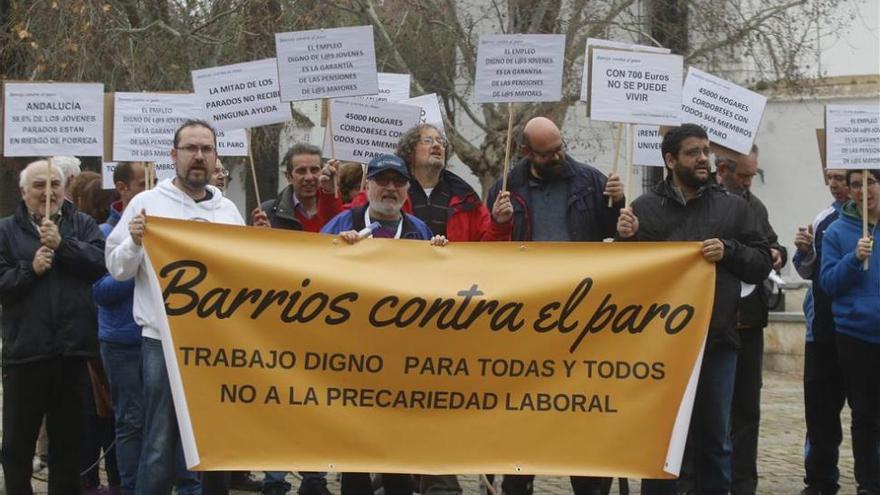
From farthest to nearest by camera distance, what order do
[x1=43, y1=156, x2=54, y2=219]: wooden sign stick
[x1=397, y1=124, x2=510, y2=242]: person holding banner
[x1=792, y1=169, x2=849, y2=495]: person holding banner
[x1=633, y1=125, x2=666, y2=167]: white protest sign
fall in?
[x1=633, y1=125, x2=666, y2=167]: white protest sign, [x1=792, y1=169, x2=849, y2=495]: person holding banner, [x1=397, y1=124, x2=510, y2=242]: person holding banner, [x1=43, y1=156, x2=54, y2=219]: wooden sign stick

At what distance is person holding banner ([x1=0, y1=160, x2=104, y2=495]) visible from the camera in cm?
820

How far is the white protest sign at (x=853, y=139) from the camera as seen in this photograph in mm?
9156

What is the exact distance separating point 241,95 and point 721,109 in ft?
9.87

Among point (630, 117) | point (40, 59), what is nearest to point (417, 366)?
point (630, 117)

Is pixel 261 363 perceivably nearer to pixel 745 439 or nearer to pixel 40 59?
pixel 745 439

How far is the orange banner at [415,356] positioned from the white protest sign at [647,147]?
10.3 ft

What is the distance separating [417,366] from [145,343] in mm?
1339

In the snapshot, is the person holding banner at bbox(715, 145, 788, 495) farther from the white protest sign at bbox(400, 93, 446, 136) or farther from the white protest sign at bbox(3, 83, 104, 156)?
the white protest sign at bbox(3, 83, 104, 156)

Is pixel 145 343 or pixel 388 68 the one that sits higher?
pixel 388 68

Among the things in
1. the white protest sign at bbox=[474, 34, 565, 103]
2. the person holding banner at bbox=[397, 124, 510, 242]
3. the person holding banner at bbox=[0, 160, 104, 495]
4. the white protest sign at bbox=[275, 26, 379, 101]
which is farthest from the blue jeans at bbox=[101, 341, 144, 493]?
the white protest sign at bbox=[474, 34, 565, 103]

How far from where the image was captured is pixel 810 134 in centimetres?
3047

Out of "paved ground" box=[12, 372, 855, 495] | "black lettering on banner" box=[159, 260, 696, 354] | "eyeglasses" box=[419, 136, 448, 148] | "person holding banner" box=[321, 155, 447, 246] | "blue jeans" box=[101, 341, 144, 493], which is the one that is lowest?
"paved ground" box=[12, 372, 855, 495]

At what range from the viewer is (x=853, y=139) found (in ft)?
30.2

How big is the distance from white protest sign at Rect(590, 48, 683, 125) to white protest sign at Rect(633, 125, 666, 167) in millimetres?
1842
